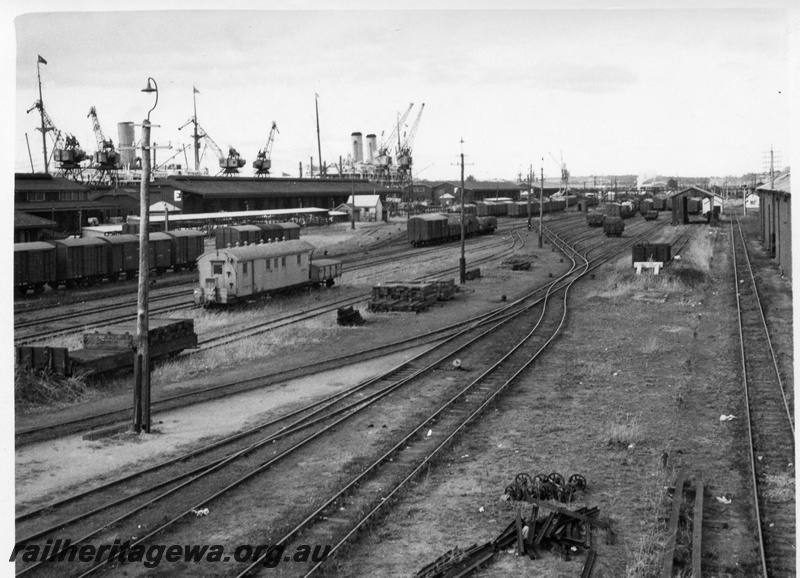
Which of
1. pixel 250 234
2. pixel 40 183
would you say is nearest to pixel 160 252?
pixel 250 234

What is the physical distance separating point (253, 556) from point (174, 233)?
124 ft

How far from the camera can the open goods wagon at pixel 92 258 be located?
3578 cm

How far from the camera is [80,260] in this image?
3850cm

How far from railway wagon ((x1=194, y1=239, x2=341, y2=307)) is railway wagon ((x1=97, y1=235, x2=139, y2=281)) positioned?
8936mm

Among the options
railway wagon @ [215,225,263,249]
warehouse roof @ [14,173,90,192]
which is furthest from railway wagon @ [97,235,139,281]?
warehouse roof @ [14,173,90,192]

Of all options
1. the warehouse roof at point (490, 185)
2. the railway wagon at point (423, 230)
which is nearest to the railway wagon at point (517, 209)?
the warehouse roof at point (490, 185)

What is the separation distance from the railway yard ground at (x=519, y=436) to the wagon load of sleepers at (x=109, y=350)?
60 cm

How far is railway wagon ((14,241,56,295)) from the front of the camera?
3516cm

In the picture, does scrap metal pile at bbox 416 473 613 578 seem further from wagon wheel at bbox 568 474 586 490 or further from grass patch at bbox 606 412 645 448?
grass patch at bbox 606 412 645 448

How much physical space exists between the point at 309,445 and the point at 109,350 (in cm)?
805

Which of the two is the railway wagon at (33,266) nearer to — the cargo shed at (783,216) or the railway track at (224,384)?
the railway track at (224,384)

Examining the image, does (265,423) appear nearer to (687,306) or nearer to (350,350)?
(350,350)

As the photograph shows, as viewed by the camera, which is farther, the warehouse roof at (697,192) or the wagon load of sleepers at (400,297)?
the warehouse roof at (697,192)

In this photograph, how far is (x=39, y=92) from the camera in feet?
55.7
